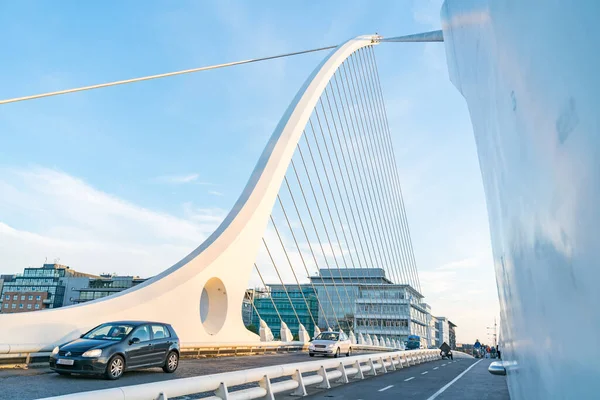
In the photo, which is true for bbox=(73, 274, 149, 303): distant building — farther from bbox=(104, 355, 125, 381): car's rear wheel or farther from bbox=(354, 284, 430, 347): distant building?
bbox=(104, 355, 125, 381): car's rear wheel

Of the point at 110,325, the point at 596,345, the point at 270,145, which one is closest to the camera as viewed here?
the point at 596,345

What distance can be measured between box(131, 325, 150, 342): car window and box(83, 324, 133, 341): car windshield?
0.16m

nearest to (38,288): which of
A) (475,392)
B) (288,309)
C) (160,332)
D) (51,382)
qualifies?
(288,309)

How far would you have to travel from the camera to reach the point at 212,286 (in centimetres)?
2000

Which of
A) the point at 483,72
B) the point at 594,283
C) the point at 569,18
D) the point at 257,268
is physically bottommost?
the point at 594,283

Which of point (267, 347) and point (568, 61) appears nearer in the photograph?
point (568, 61)

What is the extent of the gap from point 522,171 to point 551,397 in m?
0.65

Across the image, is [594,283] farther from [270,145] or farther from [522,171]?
[270,145]

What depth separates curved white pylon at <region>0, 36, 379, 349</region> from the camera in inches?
511

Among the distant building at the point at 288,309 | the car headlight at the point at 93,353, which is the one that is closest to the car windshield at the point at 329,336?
the car headlight at the point at 93,353

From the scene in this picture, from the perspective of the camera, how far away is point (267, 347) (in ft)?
77.0

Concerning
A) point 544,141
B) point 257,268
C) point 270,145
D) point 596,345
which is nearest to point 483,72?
point 544,141

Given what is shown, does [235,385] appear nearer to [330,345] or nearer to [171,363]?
[171,363]

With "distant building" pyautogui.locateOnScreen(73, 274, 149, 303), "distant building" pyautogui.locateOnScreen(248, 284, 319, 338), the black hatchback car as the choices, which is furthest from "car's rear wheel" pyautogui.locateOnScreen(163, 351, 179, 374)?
"distant building" pyautogui.locateOnScreen(73, 274, 149, 303)
